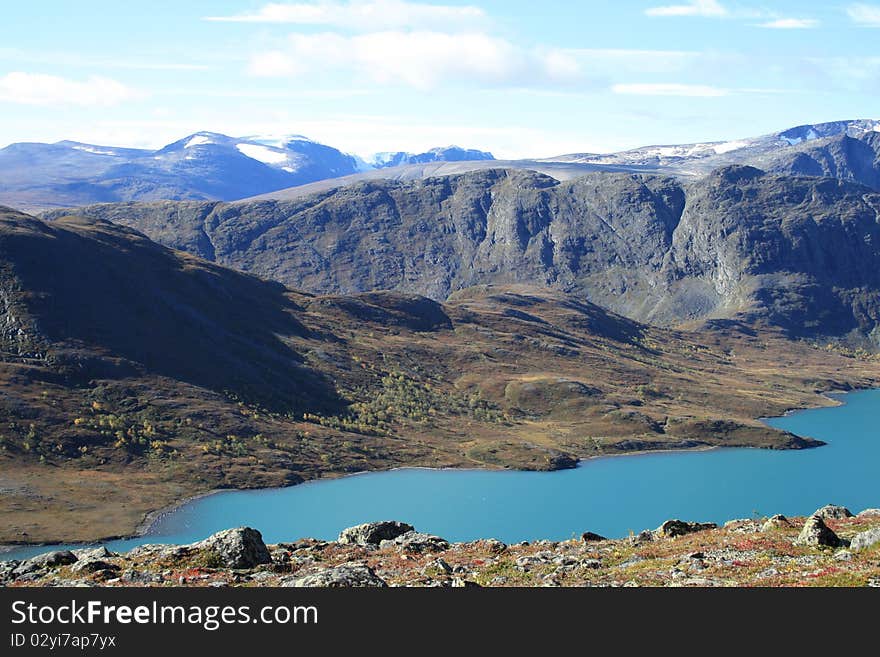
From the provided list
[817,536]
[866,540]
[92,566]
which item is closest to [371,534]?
[92,566]

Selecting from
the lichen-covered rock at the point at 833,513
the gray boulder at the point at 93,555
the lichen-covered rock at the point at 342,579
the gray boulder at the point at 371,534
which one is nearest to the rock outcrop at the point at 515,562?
the lichen-covered rock at the point at 342,579

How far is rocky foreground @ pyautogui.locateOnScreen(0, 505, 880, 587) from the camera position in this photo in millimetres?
46125

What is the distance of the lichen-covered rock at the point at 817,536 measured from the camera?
2050 inches

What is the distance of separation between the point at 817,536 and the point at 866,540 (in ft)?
10.9

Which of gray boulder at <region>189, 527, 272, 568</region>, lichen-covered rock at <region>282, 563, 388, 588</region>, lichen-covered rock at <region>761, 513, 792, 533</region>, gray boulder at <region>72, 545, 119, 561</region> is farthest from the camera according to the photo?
gray boulder at <region>72, 545, 119, 561</region>

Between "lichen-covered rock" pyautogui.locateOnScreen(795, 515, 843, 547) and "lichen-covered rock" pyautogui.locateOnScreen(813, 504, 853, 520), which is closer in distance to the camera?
"lichen-covered rock" pyautogui.locateOnScreen(795, 515, 843, 547)

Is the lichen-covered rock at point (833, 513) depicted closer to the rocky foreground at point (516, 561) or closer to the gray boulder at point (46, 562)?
the rocky foreground at point (516, 561)

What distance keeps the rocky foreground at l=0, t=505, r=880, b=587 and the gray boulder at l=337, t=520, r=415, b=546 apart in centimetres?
12

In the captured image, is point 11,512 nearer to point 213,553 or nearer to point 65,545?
point 65,545

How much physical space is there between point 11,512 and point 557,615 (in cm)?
15780

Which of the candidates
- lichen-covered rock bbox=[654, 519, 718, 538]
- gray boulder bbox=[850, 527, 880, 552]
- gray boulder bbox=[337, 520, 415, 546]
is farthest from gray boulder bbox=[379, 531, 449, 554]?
gray boulder bbox=[850, 527, 880, 552]

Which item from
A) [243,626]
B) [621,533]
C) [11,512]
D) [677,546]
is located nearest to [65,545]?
[11,512]

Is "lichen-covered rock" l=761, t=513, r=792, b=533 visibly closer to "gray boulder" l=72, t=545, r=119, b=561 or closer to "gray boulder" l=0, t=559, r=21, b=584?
"gray boulder" l=72, t=545, r=119, b=561

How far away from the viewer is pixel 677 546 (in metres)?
58.6
